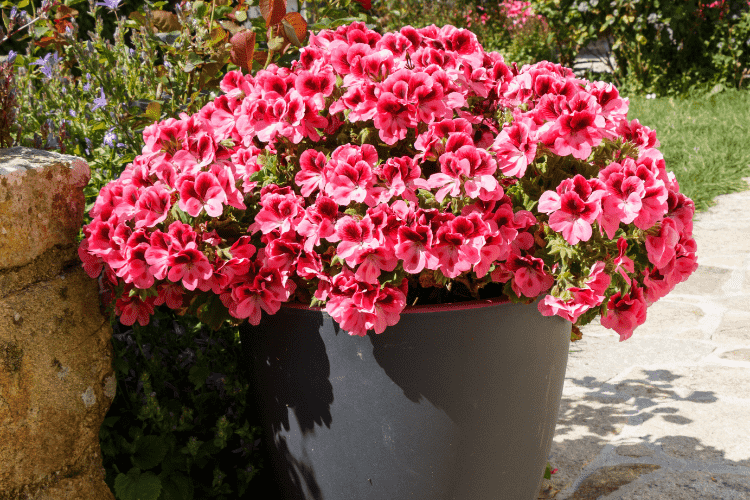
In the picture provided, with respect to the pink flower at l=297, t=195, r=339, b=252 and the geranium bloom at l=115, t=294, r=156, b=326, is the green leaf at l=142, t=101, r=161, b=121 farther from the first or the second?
the pink flower at l=297, t=195, r=339, b=252

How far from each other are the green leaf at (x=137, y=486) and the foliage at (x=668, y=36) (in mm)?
8062

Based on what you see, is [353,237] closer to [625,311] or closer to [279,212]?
[279,212]

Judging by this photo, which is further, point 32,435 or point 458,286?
point 458,286

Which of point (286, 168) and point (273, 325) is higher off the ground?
point (286, 168)

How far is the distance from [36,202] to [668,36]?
8.59m

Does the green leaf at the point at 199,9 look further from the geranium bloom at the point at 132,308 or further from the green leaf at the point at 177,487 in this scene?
the green leaf at the point at 177,487

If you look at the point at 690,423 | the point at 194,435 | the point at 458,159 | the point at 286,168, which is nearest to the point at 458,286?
the point at 458,159

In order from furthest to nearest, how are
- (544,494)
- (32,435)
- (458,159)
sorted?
(544,494), (32,435), (458,159)

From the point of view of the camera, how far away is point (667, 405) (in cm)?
280

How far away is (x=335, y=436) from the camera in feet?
5.28

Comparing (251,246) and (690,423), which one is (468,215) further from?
(690,423)

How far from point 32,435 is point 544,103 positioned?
1.31 m

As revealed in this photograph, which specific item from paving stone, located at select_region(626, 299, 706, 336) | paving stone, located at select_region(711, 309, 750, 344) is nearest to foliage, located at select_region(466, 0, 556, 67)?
paving stone, located at select_region(626, 299, 706, 336)

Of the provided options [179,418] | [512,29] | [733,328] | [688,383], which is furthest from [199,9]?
[512,29]
